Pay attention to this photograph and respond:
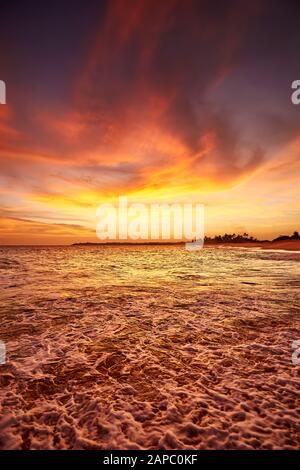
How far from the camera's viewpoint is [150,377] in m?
4.30

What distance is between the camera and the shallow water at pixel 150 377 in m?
3.14

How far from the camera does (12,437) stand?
308cm

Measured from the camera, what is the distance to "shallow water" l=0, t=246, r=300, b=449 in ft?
10.3

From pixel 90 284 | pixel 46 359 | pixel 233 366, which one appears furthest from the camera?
pixel 90 284

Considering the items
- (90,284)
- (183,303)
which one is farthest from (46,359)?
(90,284)
